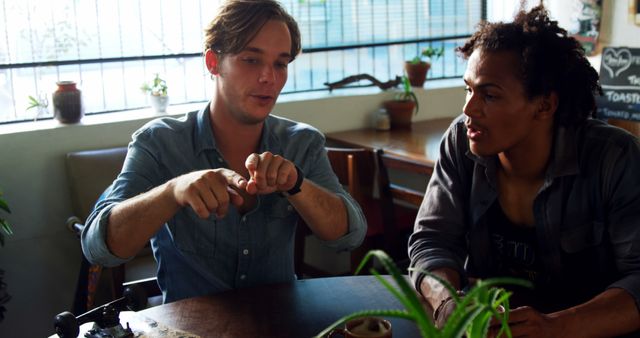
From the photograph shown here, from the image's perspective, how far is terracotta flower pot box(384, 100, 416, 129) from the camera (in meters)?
4.28

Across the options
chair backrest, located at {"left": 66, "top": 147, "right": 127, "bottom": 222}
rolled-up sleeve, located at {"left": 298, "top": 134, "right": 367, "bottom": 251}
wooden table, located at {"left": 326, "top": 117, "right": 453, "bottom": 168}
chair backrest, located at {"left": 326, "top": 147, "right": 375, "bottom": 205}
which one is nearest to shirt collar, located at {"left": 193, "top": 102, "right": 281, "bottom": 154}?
rolled-up sleeve, located at {"left": 298, "top": 134, "right": 367, "bottom": 251}

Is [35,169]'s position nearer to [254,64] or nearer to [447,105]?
[254,64]

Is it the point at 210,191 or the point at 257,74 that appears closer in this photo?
the point at 210,191

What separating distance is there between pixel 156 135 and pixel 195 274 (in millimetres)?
383

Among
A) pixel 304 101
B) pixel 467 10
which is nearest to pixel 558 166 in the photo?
pixel 304 101

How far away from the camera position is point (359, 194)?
3.21 meters

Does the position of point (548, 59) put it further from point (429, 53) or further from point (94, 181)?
point (429, 53)

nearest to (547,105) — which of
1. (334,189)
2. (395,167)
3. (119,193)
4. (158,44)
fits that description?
(334,189)

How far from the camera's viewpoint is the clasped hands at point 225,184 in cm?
168

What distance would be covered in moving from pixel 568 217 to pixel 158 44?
2.53 metres

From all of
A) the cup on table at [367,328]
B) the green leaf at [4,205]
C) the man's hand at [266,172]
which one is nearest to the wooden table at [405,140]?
the green leaf at [4,205]

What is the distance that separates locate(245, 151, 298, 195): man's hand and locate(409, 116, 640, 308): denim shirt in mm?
399

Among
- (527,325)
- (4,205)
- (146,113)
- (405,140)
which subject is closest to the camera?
(527,325)

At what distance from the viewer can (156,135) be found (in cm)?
207
